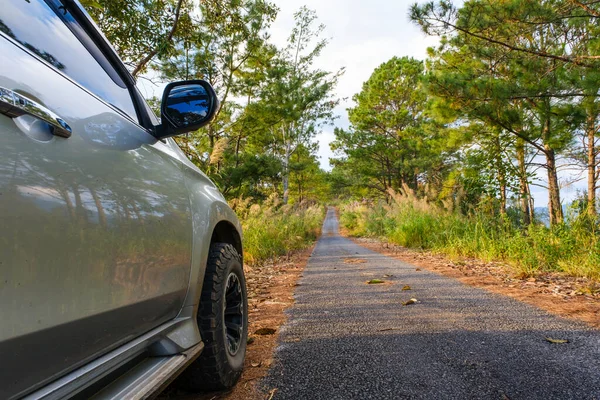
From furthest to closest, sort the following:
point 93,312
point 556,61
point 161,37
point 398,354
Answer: point 556,61
point 161,37
point 398,354
point 93,312

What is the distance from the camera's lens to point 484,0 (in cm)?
596

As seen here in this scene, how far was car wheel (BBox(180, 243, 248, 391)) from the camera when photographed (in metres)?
1.61

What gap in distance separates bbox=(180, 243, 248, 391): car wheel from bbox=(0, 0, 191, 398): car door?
8.9 inches

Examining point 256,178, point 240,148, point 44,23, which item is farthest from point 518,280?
point 240,148

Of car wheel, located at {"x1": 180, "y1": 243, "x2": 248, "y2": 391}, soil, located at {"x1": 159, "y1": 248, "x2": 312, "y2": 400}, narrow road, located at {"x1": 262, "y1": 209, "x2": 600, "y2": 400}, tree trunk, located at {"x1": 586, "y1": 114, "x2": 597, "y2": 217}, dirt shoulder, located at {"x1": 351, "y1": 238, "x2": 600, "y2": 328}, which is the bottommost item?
soil, located at {"x1": 159, "y1": 248, "x2": 312, "y2": 400}

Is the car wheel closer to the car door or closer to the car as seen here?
the car

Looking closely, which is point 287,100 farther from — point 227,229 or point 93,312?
point 93,312

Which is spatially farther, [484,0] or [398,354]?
[484,0]

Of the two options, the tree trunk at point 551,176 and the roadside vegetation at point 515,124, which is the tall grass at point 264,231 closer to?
the roadside vegetation at point 515,124

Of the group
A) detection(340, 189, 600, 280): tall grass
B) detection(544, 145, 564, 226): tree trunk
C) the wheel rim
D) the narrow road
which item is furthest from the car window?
detection(544, 145, 564, 226): tree trunk

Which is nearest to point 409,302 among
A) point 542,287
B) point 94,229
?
point 542,287

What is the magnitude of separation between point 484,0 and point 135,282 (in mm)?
7131

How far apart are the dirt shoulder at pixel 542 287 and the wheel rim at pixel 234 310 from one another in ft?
8.58

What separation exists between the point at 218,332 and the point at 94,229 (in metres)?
0.90
